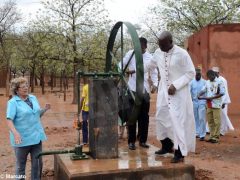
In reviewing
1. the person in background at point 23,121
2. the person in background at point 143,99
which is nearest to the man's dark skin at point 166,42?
the person in background at point 143,99

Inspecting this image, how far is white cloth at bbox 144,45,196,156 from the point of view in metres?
5.45

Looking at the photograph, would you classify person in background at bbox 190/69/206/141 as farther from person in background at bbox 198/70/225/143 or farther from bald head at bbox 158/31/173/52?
bald head at bbox 158/31/173/52

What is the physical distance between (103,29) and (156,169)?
20486mm

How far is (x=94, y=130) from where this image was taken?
595 centimetres

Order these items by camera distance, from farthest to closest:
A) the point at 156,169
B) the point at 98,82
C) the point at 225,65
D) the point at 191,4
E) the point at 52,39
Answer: the point at 191,4 < the point at 52,39 < the point at 225,65 < the point at 98,82 < the point at 156,169

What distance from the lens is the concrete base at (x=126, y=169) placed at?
523 cm

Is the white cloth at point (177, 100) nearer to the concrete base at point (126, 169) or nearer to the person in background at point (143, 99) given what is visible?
the concrete base at point (126, 169)

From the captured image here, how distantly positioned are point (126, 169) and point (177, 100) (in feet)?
3.53

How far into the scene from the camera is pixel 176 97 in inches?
216

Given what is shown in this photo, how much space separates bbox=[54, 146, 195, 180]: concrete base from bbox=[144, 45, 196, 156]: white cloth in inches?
11.0

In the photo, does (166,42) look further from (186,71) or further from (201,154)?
(201,154)

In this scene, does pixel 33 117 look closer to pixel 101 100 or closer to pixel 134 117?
pixel 101 100

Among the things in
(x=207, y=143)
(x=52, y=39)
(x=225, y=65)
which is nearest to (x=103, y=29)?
(x=52, y=39)

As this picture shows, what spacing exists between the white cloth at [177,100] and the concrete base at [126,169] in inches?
11.0
